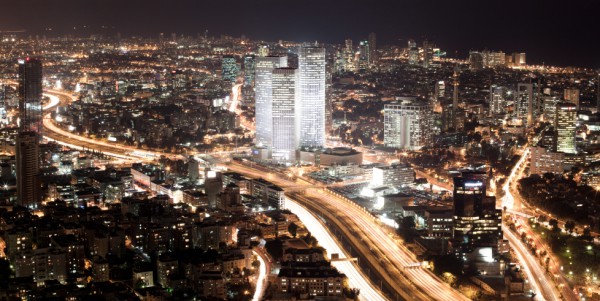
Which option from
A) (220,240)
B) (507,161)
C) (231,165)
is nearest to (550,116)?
(507,161)

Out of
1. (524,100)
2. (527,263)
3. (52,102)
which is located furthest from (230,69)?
(527,263)

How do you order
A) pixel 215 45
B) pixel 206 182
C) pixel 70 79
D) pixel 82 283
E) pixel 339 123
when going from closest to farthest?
1. pixel 82 283
2. pixel 206 182
3. pixel 339 123
4. pixel 70 79
5. pixel 215 45

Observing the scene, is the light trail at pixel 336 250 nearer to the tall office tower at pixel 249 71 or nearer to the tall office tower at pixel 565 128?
the tall office tower at pixel 565 128

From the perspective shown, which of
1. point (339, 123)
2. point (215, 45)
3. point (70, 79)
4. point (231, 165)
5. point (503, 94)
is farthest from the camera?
point (215, 45)

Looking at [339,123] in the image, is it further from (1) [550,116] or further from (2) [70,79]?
(2) [70,79]

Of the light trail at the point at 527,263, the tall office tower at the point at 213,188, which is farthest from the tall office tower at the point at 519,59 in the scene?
the light trail at the point at 527,263

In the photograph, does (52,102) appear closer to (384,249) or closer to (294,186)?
(294,186)

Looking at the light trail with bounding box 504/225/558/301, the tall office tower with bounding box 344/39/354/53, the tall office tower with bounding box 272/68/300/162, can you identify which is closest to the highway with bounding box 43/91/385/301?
the tall office tower with bounding box 272/68/300/162
